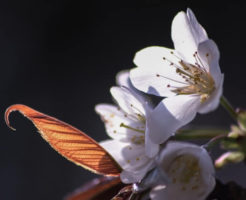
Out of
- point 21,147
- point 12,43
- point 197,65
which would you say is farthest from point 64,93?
point 197,65

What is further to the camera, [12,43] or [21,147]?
[12,43]

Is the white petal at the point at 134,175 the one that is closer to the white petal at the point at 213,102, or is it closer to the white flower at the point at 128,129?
the white flower at the point at 128,129

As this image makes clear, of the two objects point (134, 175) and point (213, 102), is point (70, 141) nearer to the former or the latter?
point (134, 175)

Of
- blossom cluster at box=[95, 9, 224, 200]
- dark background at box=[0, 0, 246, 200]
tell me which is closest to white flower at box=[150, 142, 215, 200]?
blossom cluster at box=[95, 9, 224, 200]

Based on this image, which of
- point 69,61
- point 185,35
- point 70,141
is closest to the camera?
point 70,141

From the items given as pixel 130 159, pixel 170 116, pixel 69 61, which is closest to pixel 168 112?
pixel 170 116

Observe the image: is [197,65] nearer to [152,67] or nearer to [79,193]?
[152,67]
